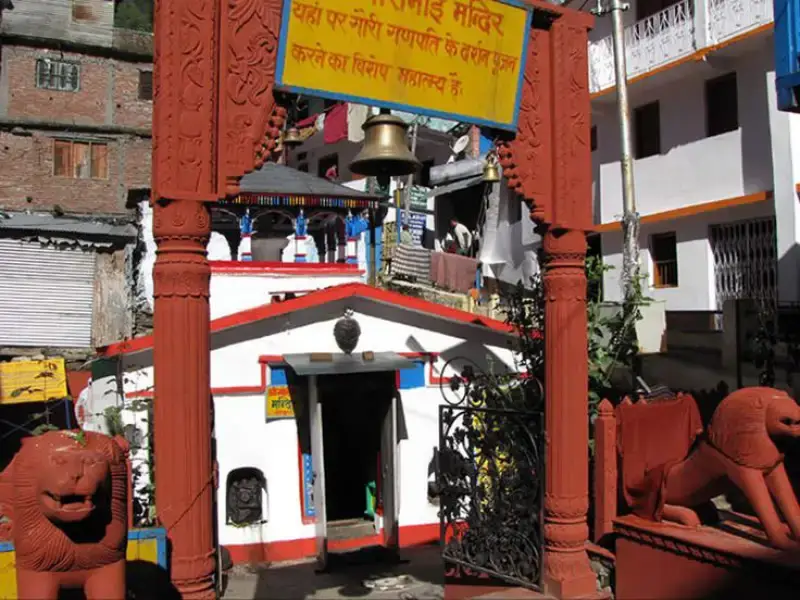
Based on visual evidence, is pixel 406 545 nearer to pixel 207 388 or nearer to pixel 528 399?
pixel 528 399

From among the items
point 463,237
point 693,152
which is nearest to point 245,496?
point 693,152

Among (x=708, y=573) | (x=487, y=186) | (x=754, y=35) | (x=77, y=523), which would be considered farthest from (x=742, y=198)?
(x=77, y=523)

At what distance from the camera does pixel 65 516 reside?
3.59m

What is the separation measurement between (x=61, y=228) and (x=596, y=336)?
1776cm

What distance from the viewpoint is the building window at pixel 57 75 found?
85.6ft

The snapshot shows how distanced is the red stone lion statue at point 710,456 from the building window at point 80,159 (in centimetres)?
2465

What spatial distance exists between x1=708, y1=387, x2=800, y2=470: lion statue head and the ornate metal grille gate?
30.5 ft

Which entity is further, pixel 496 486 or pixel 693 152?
pixel 693 152

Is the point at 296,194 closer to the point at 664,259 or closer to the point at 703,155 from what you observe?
the point at 664,259

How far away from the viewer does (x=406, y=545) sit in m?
10.7

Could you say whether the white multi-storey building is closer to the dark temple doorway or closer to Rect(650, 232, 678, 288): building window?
Rect(650, 232, 678, 288): building window

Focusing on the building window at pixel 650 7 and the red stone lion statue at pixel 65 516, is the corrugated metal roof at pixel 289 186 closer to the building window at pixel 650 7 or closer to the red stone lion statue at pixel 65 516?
→ the building window at pixel 650 7

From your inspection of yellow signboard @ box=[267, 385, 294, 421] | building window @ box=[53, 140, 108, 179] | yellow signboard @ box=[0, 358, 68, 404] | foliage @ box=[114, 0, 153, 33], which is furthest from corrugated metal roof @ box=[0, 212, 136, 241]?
yellow signboard @ box=[267, 385, 294, 421]

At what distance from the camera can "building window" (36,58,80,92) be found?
26078mm
